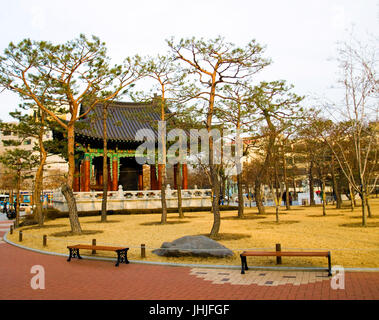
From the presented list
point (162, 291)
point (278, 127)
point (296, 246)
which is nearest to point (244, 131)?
point (278, 127)

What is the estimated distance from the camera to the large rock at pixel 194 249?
9.49m

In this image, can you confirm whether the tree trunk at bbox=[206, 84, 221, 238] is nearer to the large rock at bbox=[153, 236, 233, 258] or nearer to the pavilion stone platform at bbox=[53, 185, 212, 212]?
the large rock at bbox=[153, 236, 233, 258]

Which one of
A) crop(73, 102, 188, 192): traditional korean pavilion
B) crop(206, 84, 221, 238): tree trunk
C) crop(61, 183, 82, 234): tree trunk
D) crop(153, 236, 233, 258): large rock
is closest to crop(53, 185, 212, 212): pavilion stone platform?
crop(73, 102, 188, 192): traditional korean pavilion

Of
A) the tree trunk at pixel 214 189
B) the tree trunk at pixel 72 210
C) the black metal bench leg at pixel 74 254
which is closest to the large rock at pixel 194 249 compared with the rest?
the black metal bench leg at pixel 74 254

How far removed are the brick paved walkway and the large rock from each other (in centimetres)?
97

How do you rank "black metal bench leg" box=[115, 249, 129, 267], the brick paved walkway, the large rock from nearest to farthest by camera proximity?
the brick paved walkway < "black metal bench leg" box=[115, 249, 129, 267] < the large rock

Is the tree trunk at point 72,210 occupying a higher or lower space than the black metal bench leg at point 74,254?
higher

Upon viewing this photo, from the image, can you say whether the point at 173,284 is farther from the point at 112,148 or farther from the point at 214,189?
the point at 112,148

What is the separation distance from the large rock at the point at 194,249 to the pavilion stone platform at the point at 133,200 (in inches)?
753

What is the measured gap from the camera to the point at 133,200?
Result: 96.6 ft

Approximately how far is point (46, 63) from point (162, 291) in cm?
1296

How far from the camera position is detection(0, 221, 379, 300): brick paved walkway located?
615 cm

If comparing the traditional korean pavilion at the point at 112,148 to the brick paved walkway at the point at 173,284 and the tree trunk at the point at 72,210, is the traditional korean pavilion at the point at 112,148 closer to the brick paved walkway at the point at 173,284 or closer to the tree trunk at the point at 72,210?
the tree trunk at the point at 72,210

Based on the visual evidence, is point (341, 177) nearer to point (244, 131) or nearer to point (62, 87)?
point (244, 131)
